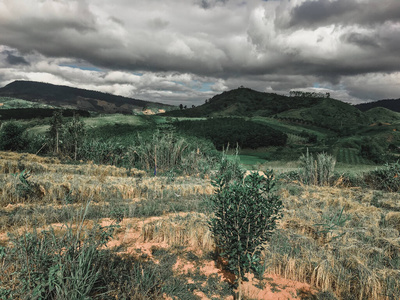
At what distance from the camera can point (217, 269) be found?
375 cm

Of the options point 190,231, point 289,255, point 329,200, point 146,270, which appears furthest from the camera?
point 329,200

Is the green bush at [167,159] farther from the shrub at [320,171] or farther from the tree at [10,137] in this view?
the tree at [10,137]

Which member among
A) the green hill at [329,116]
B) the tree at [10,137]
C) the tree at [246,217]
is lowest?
the tree at [10,137]

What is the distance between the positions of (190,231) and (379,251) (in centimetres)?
349

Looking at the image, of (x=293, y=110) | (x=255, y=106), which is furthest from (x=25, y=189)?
(x=255, y=106)

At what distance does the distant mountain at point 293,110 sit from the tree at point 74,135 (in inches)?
3500

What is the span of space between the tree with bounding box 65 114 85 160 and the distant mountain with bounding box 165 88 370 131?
8889 centimetres

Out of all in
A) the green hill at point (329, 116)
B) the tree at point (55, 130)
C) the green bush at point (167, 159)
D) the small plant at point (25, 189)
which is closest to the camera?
the small plant at point (25, 189)

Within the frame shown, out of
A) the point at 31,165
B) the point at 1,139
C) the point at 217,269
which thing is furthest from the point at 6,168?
the point at 1,139

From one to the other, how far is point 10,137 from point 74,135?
11.0 meters

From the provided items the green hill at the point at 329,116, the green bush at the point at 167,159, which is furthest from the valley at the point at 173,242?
the green hill at the point at 329,116

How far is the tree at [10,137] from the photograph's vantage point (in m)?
23.0

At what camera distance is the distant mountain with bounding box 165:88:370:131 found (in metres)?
123

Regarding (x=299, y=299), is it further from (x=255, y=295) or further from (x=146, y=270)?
(x=146, y=270)
